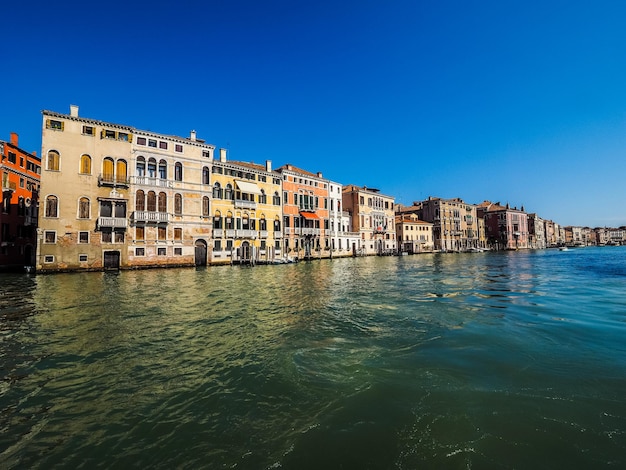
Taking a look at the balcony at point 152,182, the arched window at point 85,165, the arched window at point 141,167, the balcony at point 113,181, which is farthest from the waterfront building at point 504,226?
the arched window at point 85,165

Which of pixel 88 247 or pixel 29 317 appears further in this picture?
pixel 88 247

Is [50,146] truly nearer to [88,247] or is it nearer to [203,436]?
[88,247]

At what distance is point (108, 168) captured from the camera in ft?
87.0

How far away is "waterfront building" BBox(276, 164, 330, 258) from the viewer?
40.2m

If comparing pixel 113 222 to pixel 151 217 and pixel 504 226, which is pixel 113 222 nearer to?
pixel 151 217

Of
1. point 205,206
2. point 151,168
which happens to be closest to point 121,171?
point 151,168

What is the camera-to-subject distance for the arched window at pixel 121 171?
88.4 feet

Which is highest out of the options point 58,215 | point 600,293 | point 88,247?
point 58,215

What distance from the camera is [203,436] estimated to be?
10.9ft

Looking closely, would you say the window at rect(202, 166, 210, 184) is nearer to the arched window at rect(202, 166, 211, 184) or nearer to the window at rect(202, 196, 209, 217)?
the arched window at rect(202, 166, 211, 184)

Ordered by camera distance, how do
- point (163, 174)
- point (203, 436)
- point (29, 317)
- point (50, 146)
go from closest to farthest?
point (203, 436)
point (29, 317)
point (50, 146)
point (163, 174)

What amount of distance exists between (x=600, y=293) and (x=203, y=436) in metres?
15.4

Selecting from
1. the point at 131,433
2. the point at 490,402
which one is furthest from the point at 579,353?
the point at 131,433

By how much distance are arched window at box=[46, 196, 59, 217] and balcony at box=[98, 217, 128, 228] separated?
277cm
